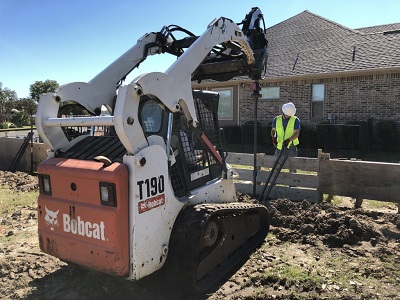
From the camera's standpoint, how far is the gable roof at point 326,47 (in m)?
13.8

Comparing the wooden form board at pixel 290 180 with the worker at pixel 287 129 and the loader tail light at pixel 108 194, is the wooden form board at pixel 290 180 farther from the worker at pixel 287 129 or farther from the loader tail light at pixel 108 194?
the loader tail light at pixel 108 194

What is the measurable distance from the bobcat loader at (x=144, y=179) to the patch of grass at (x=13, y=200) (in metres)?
3.90

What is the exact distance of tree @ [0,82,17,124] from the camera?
53.5 m

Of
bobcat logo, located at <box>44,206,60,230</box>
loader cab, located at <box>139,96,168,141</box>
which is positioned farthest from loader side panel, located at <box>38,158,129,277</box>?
loader cab, located at <box>139,96,168,141</box>

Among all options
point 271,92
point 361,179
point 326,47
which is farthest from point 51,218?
point 326,47

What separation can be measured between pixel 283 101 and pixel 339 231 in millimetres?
11032

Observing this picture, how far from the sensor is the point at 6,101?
56625 millimetres

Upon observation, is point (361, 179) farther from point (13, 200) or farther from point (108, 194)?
point (13, 200)

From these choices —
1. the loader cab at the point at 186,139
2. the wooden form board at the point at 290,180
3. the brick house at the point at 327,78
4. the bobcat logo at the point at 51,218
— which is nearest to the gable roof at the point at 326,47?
the brick house at the point at 327,78

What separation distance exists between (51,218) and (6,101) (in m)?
60.6

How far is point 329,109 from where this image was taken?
14352 millimetres

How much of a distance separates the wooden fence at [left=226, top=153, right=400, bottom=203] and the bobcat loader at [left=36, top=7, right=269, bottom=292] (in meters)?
2.57

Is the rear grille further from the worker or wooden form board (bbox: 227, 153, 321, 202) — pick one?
wooden form board (bbox: 227, 153, 321, 202)

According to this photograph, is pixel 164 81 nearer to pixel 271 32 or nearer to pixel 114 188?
pixel 114 188
